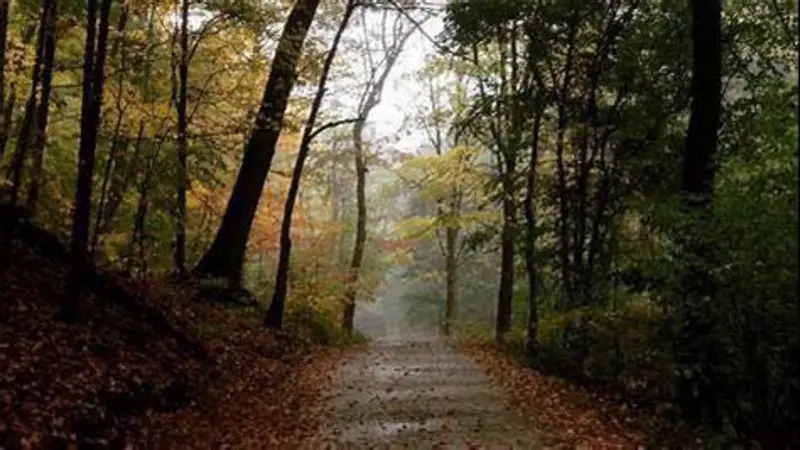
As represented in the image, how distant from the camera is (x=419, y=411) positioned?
10641 millimetres

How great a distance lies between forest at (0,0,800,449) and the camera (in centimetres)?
695

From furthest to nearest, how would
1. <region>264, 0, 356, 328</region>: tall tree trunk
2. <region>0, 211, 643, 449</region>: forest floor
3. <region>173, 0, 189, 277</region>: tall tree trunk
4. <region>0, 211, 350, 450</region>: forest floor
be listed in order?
<region>264, 0, 356, 328</region>: tall tree trunk → <region>173, 0, 189, 277</region>: tall tree trunk → <region>0, 211, 643, 449</region>: forest floor → <region>0, 211, 350, 450</region>: forest floor

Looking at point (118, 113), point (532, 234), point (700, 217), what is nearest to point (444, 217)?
point (532, 234)

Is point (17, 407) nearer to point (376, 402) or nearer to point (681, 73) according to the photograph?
point (376, 402)

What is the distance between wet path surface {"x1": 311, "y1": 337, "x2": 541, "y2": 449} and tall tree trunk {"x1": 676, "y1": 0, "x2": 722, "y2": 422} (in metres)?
1.82

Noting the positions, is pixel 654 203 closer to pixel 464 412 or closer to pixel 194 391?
pixel 464 412

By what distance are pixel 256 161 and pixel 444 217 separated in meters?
7.30

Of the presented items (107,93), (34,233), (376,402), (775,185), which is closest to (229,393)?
(376,402)

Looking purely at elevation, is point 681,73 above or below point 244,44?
below

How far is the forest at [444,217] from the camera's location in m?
6.95

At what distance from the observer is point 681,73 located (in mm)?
13055

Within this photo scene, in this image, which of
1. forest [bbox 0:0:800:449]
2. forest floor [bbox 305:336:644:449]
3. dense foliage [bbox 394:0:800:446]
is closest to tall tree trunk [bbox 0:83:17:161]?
forest [bbox 0:0:800:449]

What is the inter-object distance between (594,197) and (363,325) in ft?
189

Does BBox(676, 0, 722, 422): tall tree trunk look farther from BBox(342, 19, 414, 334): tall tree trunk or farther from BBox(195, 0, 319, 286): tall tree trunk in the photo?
BBox(342, 19, 414, 334): tall tree trunk
